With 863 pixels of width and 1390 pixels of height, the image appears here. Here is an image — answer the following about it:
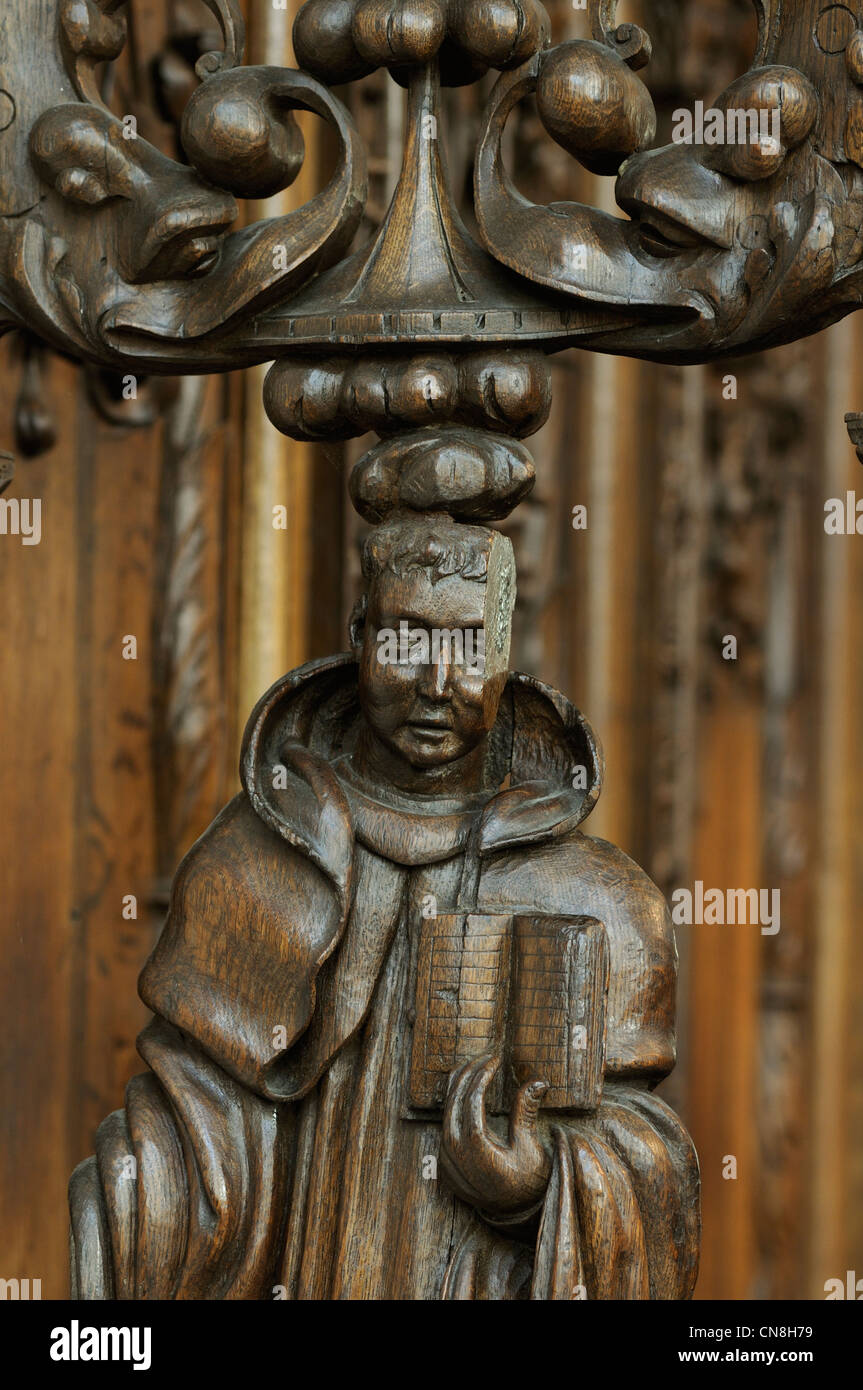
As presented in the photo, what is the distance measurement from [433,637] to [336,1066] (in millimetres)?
373

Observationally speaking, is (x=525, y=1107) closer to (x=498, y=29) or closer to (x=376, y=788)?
(x=376, y=788)

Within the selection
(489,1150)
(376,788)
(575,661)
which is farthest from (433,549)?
(575,661)

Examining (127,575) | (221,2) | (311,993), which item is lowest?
(311,993)

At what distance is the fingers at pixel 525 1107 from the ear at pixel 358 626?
1.29ft

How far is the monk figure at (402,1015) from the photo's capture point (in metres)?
1.81

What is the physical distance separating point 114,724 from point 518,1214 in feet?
3.70

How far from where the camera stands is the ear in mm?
1885

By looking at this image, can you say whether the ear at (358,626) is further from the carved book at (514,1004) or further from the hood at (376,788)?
the carved book at (514,1004)

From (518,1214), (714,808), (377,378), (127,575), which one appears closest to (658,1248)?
(518,1214)

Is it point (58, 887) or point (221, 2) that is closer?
point (221, 2)

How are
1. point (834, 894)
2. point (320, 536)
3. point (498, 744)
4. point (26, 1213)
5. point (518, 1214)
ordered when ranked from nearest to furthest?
point (518, 1214)
point (498, 744)
point (26, 1213)
point (320, 536)
point (834, 894)

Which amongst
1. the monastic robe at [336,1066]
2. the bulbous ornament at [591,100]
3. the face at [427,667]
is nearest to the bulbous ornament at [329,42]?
the bulbous ornament at [591,100]

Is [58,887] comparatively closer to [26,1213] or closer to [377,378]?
[26,1213]

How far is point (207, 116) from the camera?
1818 millimetres
